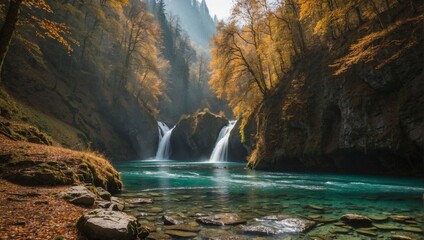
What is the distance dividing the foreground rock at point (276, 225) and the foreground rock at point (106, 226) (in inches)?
100.0

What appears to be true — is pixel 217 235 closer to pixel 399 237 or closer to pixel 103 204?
pixel 103 204

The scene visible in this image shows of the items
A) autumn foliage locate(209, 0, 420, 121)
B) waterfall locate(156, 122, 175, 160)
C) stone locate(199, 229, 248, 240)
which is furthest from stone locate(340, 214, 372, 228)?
waterfall locate(156, 122, 175, 160)

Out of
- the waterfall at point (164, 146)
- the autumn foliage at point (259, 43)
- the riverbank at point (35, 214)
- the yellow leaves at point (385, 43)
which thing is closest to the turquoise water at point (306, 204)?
the riverbank at point (35, 214)

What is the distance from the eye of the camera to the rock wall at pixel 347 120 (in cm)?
1597

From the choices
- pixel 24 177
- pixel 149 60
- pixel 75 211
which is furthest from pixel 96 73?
pixel 75 211

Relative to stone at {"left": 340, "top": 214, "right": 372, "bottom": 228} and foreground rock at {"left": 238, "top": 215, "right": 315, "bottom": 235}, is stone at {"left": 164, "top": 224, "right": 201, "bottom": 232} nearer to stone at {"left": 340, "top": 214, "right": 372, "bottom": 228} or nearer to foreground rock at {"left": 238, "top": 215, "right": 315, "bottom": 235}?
foreground rock at {"left": 238, "top": 215, "right": 315, "bottom": 235}

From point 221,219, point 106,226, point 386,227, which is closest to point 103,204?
point 106,226

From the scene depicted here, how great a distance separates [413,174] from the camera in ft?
56.0

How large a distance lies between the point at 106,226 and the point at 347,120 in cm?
1739

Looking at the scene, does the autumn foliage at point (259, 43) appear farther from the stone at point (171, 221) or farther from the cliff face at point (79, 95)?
the stone at point (171, 221)

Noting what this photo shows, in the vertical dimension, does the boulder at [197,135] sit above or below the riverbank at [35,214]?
above

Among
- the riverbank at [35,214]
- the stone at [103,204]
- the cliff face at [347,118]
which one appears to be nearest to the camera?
the riverbank at [35,214]

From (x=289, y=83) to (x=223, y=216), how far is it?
20.0 metres

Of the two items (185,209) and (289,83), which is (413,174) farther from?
(185,209)
